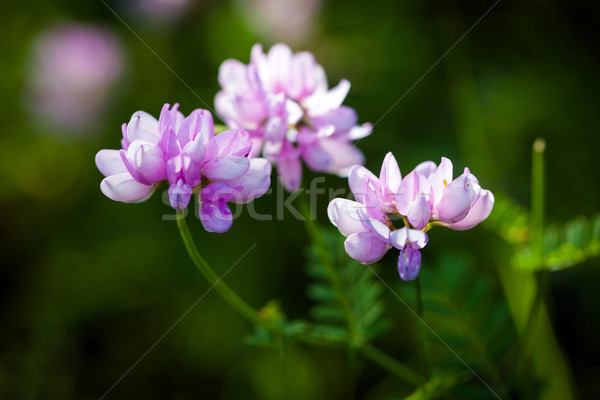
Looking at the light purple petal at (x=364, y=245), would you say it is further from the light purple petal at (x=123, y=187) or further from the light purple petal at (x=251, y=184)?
the light purple petal at (x=123, y=187)

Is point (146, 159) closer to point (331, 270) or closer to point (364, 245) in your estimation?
point (364, 245)

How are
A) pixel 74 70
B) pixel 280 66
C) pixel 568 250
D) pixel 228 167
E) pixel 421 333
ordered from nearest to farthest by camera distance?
1. pixel 228 167
2. pixel 421 333
3. pixel 568 250
4. pixel 280 66
5. pixel 74 70

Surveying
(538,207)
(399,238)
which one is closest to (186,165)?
(399,238)

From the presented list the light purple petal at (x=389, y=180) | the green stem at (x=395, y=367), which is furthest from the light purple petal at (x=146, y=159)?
the green stem at (x=395, y=367)

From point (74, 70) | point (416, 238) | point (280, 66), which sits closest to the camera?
point (416, 238)

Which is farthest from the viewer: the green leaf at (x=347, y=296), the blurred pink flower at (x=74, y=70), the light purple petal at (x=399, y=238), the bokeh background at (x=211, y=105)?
the blurred pink flower at (x=74, y=70)

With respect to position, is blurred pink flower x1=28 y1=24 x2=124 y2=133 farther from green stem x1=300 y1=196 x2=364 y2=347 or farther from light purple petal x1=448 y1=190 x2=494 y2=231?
light purple petal x1=448 y1=190 x2=494 y2=231
